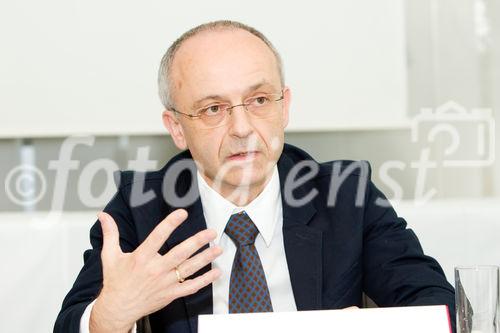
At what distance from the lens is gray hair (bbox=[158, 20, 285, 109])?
1.73 meters

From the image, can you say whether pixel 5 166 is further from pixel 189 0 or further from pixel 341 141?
pixel 341 141

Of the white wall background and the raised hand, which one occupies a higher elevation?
the white wall background

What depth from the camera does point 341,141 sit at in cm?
349

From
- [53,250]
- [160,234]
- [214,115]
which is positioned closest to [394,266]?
[214,115]

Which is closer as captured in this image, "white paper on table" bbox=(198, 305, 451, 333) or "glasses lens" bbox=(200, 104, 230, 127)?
"white paper on table" bbox=(198, 305, 451, 333)

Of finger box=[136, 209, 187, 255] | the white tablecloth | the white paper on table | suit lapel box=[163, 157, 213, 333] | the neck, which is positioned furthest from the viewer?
the white tablecloth

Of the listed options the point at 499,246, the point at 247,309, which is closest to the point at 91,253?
the point at 247,309

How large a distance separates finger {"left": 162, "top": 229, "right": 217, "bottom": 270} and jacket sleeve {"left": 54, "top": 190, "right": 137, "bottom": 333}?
0.27 metres

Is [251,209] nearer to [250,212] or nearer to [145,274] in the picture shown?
[250,212]

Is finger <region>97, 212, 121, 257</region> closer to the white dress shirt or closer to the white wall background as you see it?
the white dress shirt

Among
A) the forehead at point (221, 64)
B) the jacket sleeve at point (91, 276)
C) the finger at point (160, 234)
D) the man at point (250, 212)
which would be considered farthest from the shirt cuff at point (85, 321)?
the forehead at point (221, 64)

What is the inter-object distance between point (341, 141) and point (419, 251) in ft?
6.02

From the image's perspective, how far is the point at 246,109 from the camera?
168 cm

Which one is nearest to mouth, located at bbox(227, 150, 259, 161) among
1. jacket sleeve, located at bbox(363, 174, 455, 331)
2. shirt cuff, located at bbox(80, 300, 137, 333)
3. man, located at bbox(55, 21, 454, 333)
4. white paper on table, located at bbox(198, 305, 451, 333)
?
man, located at bbox(55, 21, 454, 333)
